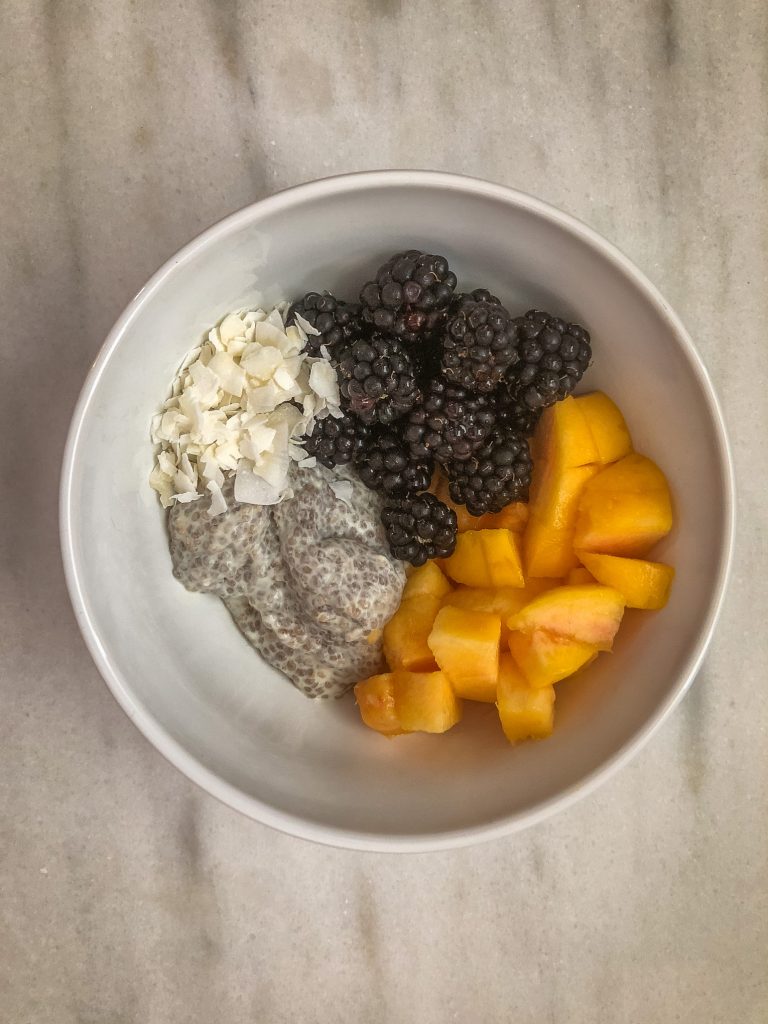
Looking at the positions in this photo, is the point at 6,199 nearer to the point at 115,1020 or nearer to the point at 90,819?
the point at 90,819

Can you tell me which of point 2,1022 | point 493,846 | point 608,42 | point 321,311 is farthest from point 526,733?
point 608,42

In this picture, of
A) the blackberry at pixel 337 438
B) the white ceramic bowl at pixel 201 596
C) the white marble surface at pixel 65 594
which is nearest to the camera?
the white ceramic bowl at pixel 201 596

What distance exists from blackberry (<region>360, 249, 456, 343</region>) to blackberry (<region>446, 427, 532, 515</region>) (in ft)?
0.53

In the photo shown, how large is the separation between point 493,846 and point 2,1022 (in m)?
0.74

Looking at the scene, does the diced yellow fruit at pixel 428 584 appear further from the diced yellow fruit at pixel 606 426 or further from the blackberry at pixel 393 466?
the diced yellow fruit at pixel 606 426

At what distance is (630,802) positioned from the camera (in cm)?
123

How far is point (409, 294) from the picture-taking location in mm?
941

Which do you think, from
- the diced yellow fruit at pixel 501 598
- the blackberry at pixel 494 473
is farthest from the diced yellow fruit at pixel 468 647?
the blackberry at pixel 494 473

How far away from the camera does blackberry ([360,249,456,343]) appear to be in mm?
946

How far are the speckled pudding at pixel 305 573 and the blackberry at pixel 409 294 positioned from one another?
217 mm

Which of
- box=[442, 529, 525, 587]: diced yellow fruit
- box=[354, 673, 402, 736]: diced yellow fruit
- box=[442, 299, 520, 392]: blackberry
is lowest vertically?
box=[354, 673, 402, 736]: diced yellow fruit

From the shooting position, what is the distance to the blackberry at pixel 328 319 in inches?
39.4

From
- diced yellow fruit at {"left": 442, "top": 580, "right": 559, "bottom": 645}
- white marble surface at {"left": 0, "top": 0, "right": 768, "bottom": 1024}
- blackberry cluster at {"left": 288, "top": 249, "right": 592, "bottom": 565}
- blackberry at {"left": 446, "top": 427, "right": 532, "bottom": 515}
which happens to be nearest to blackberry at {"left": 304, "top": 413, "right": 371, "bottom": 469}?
blackberry cluster at {"left": 288, "top": 249, "right": 592, "bottom": 565}

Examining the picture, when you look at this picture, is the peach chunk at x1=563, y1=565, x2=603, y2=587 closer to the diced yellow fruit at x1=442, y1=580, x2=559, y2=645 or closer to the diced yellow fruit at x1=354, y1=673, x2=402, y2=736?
the diced yellow fruit at x1=442, y1=580, x2=559, y2=645
